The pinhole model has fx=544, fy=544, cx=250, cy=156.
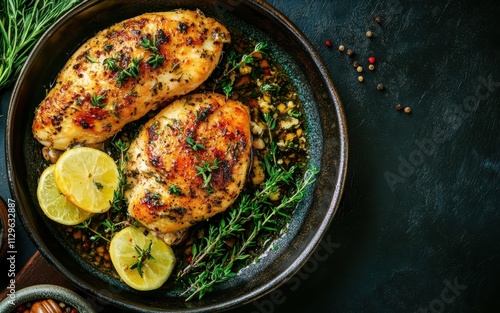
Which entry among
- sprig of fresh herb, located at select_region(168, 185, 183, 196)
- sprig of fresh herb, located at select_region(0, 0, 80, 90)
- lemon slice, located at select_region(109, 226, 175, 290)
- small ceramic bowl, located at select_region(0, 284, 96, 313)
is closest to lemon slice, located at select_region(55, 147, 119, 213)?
lemon slice, located at select_region(109, 226, 175, 290)

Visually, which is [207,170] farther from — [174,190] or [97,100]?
[97,100]

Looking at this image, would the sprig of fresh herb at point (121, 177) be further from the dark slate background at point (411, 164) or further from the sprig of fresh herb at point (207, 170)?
the dark slate background at point (411, 164)

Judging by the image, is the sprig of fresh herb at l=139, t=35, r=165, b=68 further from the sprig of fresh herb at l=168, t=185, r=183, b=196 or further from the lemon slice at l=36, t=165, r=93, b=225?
the lemon slice at l=36, t=165, r=93, b=225

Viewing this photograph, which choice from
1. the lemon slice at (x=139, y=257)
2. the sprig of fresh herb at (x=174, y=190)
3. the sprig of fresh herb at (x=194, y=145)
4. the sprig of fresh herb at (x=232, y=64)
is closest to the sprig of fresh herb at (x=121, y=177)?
the lemon slice at (x=139, y=257)

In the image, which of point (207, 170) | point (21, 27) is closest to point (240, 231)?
point (207, 170)

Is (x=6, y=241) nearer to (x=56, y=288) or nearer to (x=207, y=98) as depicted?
(x=56, y=288)

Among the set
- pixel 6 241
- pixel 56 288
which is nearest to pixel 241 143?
pixel 56 288
